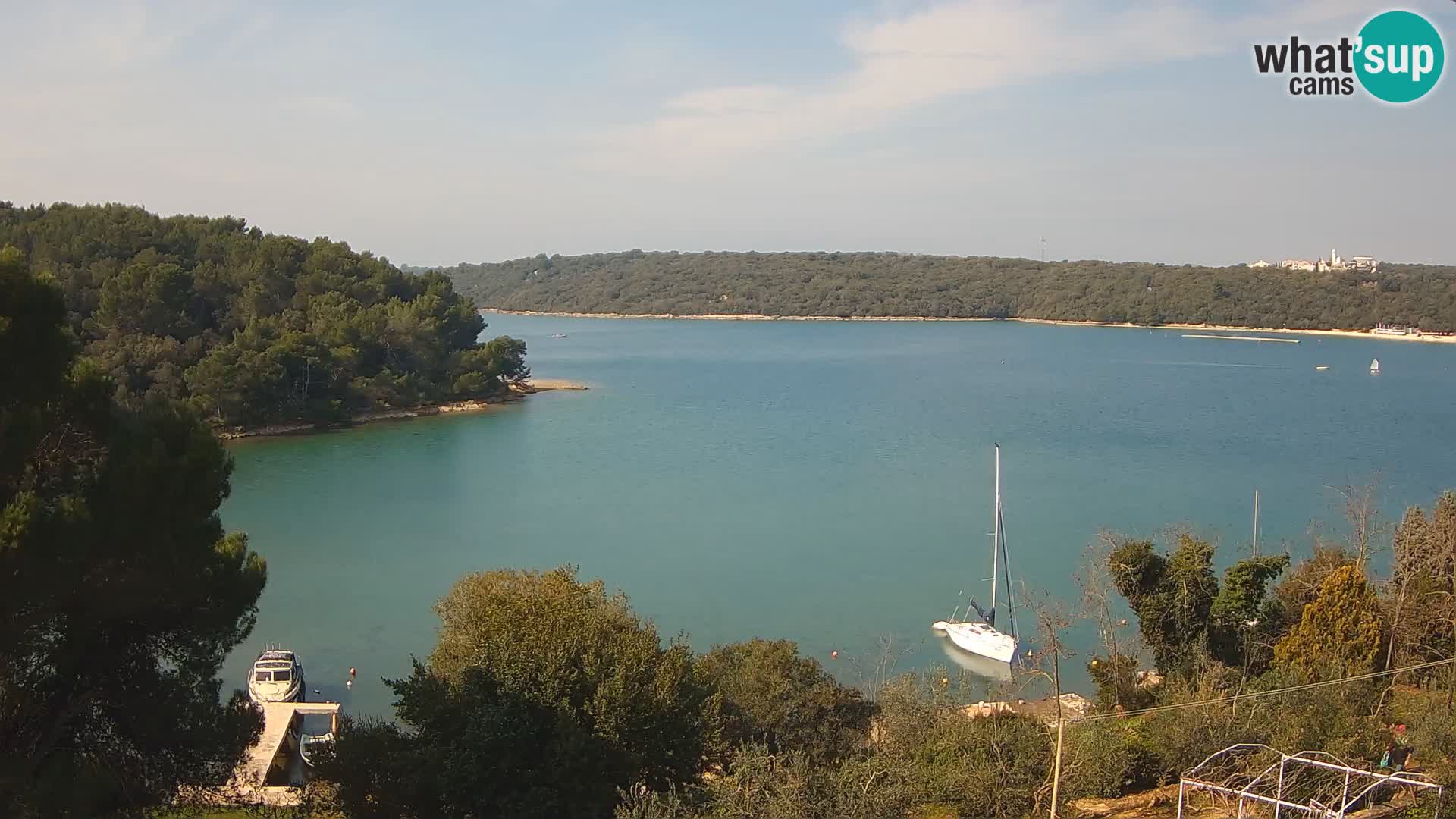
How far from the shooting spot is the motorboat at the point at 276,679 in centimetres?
1277

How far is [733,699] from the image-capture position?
367 inches

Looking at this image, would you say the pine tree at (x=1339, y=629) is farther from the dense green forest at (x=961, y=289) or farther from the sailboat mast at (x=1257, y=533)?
the dense green forest at (x=961, y=289)

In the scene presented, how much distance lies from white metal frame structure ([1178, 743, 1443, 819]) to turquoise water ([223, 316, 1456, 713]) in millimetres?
7034

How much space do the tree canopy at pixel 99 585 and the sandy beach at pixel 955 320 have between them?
278ft

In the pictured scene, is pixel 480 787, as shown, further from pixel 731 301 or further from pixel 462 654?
pixel 731 301

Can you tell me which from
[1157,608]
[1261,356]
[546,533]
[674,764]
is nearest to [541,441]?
[546,533]

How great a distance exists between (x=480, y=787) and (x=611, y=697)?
97 centimetres

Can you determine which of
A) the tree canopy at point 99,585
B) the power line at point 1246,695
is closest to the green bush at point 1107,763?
the power line at point 1246,695

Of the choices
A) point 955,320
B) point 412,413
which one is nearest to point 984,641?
point 412,413

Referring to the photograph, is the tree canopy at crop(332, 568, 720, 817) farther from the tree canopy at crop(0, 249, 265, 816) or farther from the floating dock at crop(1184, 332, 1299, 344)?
the floating dock at crop(1184, 332, 1299, 344)

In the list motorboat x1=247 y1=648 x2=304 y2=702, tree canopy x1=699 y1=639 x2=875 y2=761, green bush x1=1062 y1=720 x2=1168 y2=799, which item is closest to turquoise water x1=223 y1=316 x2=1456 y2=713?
motorboat x1=247 y1=648 x2=304 y2=702

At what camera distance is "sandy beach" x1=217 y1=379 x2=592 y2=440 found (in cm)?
3453

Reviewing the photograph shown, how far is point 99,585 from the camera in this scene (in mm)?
6445

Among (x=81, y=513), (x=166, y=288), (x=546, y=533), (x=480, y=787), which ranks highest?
(x=166, y=288)
